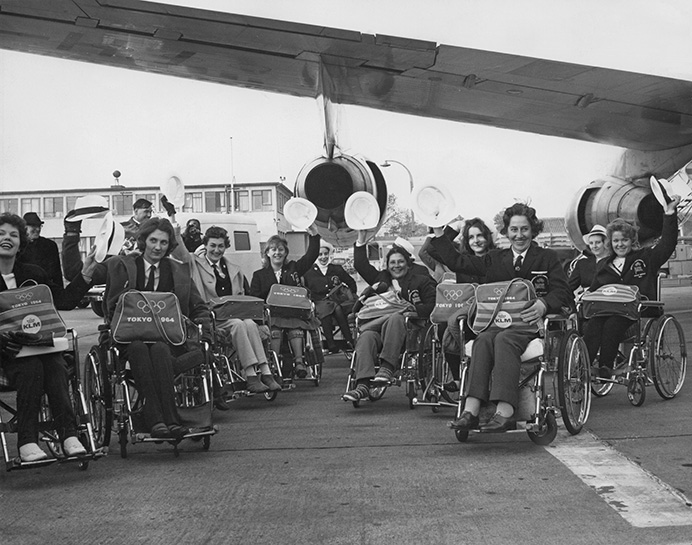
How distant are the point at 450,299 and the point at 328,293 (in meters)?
4.07

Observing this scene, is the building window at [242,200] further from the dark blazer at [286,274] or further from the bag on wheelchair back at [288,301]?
the bag on wheelchair back at [288,301]

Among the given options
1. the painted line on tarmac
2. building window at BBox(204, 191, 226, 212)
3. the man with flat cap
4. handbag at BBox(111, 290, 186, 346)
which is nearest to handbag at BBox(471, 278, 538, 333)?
the painted line on tarmac

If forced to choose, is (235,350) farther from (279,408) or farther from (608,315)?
(608,315)

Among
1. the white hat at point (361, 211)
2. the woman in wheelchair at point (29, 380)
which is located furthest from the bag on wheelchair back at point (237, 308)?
the woman in wheelchair at point (29, 380)

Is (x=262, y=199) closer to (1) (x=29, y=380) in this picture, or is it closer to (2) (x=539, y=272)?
(2) (x=539, y=272)

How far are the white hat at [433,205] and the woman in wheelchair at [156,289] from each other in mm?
1530

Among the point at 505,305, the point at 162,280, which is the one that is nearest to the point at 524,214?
the point at 505,305

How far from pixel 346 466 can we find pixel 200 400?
1.27m

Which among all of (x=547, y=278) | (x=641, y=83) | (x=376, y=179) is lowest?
(x=547, y=278)

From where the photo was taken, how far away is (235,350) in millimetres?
7113

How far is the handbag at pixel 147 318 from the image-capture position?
17.1 feet

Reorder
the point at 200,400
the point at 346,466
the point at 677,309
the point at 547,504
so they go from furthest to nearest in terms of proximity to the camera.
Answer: the point at 677,309, the point at 200,400, the point at 346,466, the point at 547,504

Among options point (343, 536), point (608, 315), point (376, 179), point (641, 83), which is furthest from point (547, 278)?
point (641, 83)

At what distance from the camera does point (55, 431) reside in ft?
16.2
